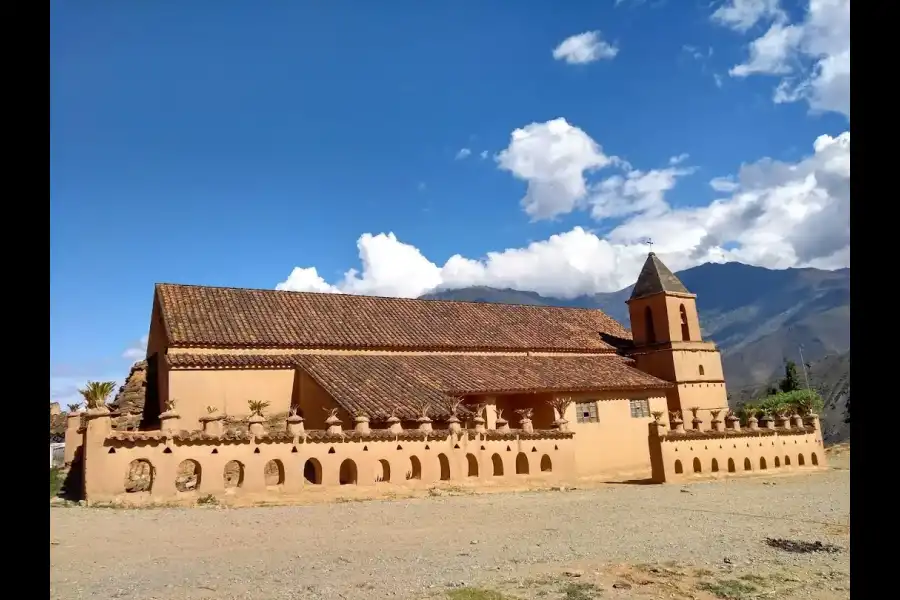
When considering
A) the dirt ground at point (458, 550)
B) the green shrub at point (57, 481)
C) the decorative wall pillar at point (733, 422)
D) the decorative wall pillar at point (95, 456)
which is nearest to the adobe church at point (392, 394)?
the decorative wall pillar at point (95, 456)

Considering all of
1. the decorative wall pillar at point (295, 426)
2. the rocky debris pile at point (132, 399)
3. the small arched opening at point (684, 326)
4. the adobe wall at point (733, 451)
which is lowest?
the adobe wall at point (733, 451)

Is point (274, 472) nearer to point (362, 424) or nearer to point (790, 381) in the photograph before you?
point (362, 424)

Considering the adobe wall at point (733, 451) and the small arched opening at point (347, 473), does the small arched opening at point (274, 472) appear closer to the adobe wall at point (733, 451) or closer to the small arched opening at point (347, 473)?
the small arched opening at point (347, 473)

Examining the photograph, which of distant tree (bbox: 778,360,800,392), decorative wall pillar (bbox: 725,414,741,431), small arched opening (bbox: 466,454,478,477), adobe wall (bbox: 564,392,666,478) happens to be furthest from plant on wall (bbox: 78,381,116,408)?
distant tree (bbox: 778,360,800,392)

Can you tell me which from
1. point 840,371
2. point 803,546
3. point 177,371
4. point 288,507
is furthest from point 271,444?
point 840,371

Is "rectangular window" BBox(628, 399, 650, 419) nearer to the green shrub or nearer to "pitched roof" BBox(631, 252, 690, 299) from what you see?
"pitched roof" BBox(631, 252, 690, 299)

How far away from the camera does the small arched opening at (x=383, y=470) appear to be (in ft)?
59.4

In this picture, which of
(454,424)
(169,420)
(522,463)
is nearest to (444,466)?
(454,424)

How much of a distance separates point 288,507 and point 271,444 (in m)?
1.80

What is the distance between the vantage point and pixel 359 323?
2734 centimetres

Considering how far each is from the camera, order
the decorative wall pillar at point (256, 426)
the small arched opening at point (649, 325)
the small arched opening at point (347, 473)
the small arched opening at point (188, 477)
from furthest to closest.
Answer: the small arched opening at point (649, 325) → the small arched opening at point (347, 473) → the decorative wall pillar at point (256, 426) → the small arched opening at point (188, 477)

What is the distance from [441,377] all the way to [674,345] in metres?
13.3
